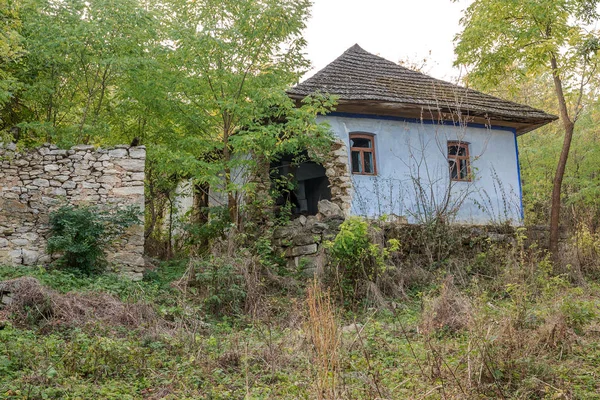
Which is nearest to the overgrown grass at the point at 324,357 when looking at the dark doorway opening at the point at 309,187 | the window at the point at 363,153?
the window at the point at 363,153

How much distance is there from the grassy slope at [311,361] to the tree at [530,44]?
6.02 m

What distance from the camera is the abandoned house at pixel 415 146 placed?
42.3ft

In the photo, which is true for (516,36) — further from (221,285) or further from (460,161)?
(221,285)

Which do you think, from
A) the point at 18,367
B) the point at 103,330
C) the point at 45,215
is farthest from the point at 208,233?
the point at 18,367

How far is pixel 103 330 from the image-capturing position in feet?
23.5

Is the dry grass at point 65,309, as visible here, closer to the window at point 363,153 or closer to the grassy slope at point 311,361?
the grassy slope at point 311,361

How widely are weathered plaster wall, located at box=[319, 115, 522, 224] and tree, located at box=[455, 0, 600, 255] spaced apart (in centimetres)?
145

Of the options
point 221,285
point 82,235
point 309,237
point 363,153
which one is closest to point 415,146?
point 363,153

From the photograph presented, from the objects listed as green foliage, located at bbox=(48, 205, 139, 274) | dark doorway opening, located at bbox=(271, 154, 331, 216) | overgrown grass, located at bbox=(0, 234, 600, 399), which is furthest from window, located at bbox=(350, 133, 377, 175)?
overgrown grass, located at bbox=(0, 234, 600, 399)

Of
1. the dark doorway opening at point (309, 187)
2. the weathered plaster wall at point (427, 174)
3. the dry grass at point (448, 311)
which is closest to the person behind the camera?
the dry grass at point (448, 311)

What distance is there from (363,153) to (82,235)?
6478 millimetres

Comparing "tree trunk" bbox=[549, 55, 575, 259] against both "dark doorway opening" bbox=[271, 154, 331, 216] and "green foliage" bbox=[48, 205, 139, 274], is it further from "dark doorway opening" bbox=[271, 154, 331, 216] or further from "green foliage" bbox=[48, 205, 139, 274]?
"green foliage" bbox=[48, 205, 139, 274]

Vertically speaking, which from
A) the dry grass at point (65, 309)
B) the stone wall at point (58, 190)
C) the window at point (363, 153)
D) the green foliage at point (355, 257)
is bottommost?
the dry grass at point (65, 309)

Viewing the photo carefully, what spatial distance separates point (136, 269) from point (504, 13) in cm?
954
